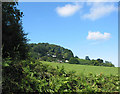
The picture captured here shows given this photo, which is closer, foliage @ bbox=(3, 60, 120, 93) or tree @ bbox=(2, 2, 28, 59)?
foliage @ bbox=(3, 60, 120, 93)

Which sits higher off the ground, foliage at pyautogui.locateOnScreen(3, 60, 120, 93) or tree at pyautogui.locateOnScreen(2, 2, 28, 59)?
tree at pyautogui.locateOnScreen(2, 2, 28, 59)

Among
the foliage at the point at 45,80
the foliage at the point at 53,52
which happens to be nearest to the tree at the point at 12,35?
the foliage at the point at 45,80

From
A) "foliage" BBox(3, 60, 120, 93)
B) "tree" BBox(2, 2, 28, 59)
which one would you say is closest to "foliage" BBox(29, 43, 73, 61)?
"tree" BBox(2, 2, 28, 59)

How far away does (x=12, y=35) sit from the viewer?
5.17m

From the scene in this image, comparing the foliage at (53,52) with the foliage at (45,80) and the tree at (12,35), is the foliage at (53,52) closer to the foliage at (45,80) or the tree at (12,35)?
the tree at (12,35)

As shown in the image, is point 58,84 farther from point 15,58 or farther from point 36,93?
point 15,58

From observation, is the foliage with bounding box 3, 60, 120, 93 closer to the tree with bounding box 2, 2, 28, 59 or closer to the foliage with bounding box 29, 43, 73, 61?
the tree with bounding box 2, 2, 28, 59

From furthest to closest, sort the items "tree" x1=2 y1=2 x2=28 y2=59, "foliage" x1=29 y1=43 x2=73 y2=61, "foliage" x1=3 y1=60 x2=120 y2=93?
"foliage" x1=29 y1=43 x2=73 y2=61
"tree" x1=2 y1=2 x2=28 y2=59
"foliage" x1=3 y1=60 x2=120 y2=93

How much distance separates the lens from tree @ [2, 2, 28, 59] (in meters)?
4.96

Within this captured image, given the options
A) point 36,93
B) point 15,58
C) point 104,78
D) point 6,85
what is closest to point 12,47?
point 15,58

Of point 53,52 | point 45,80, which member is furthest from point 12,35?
point 53,52

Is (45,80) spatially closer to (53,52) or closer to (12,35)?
(12,35)

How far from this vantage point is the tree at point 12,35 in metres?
4.96

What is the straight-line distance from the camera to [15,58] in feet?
16.1
